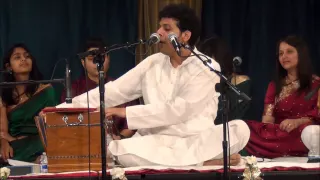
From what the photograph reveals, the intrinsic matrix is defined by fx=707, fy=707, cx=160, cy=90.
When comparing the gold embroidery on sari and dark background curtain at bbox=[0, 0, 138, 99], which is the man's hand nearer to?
the gold embroidery on sari

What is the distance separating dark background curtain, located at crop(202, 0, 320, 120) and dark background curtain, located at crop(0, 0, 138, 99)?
0.91 meters

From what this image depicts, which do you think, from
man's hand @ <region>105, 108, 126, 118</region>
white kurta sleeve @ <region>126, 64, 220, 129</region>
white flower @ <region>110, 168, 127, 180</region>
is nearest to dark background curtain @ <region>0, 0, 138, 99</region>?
white kurta sleeve @ <region>126, 64, 220, 129</region>

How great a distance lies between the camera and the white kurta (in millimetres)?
4980

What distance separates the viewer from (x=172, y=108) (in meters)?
4.98

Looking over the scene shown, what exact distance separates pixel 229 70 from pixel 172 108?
1642 millimetres

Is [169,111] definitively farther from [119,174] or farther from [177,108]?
[119,174]

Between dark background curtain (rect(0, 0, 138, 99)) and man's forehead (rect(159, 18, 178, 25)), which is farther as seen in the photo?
dark background curtain (rect(0, 0, 138, 99))

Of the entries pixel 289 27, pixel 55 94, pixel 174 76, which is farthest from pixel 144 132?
pixel 289 27

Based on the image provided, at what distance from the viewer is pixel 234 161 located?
5039 mm

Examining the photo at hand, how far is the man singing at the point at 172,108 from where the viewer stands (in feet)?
16.3

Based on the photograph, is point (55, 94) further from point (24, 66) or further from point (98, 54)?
point (98, 54)

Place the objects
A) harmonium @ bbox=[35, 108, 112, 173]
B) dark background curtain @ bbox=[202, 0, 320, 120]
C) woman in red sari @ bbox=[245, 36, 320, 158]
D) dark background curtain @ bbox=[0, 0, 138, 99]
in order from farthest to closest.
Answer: dark background curtain @ bbox=[202, 0, 320, 120] → dark background curtain @ bbox=[0, 0, 138, 99] → woman in red sari @ bbox=[245, 36, 320, 158] → harmonium @ bbox=[35, 108, 112, 173]

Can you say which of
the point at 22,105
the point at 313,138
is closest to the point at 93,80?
the point at 22,105

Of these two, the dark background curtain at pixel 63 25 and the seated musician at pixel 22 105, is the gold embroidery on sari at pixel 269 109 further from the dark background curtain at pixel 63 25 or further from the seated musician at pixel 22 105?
the seated musician at pixel 22 105
